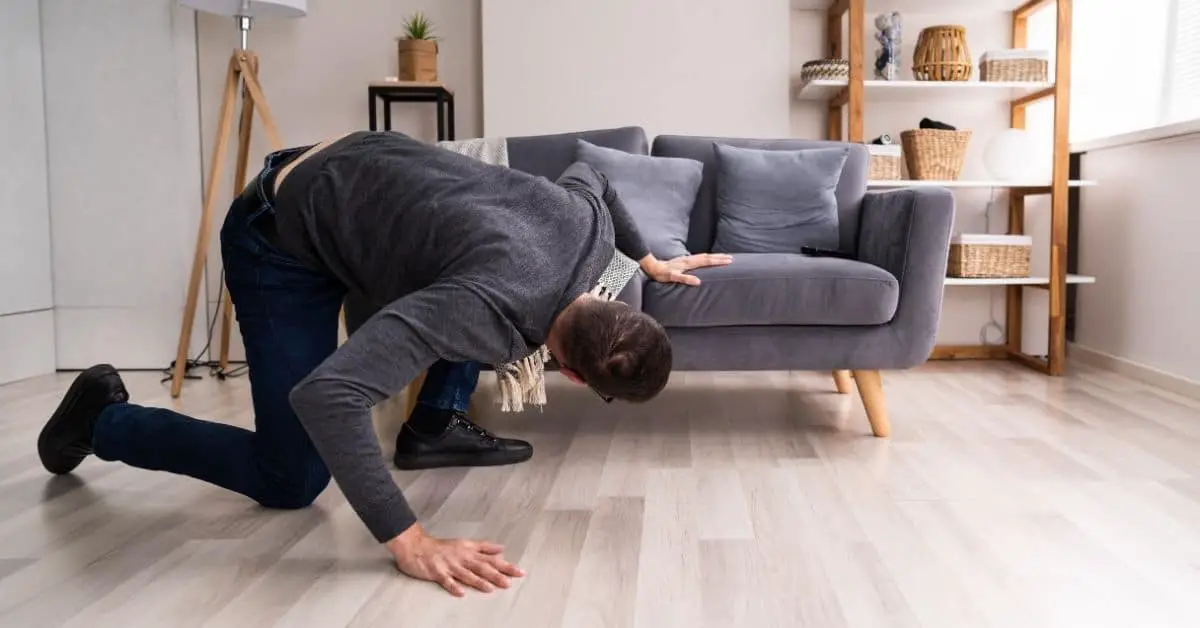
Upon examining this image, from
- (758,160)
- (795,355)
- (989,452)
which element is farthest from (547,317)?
(758,160)

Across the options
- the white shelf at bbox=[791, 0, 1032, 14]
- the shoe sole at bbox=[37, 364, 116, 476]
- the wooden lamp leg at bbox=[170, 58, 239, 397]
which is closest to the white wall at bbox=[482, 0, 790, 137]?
the white shelf at bbox=[791, 0, 1032, 14]

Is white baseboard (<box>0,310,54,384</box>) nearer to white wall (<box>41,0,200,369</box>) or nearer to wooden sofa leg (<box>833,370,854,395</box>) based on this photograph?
white wall (<box>41,0,200,369</box>)

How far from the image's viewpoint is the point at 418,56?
3.67 metres

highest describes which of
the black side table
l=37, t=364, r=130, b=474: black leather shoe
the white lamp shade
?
the white lamp shade

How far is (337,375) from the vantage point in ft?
4.19

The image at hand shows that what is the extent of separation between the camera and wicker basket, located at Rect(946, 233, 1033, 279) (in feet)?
11.8

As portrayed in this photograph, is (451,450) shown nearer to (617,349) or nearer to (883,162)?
(617,349)

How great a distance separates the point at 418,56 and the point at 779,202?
5.02 feet

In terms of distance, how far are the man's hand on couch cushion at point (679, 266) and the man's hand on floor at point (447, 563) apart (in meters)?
0.85

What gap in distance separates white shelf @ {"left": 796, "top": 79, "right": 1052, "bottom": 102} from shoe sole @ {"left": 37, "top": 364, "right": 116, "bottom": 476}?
102 inches

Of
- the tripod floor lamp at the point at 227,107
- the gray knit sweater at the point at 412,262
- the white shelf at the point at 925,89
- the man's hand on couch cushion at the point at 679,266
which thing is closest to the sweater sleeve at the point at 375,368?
the gray knit sweater at the point at 412,262

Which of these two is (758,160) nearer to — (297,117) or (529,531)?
(529,531)

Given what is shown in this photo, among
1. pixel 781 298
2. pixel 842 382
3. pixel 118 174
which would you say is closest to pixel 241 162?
pixel 118 174

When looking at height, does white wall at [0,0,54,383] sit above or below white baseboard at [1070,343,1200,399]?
above
